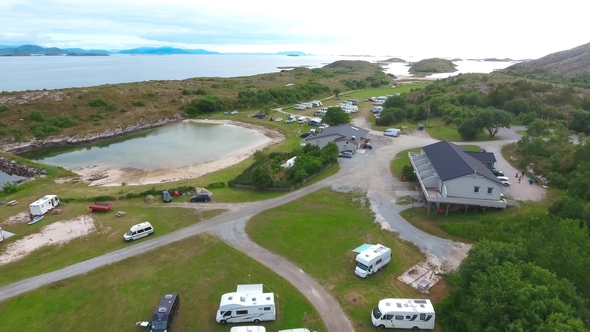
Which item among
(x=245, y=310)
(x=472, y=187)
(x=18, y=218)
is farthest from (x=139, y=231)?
(x=472, y=187)

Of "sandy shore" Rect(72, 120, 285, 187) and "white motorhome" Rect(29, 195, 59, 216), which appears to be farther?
"sandy shore" Rect(72, 120, 285, 187)

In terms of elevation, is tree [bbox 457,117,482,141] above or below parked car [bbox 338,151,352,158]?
above

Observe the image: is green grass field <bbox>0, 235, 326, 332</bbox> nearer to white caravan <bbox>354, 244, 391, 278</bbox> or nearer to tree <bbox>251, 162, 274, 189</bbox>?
white caravan <bbox>354, 244, 391, 278</bbox>

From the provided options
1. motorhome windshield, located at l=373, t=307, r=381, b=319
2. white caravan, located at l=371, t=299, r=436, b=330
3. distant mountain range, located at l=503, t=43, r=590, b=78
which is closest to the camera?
white caravan, located at l=371, t=299, r=436, b=330

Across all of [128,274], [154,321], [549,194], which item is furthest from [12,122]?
[549,194]

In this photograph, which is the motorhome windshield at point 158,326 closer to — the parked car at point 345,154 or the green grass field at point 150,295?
the green grass field at point 150,295

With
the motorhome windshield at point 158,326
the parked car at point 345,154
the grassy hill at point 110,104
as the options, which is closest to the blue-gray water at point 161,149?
the grassy hill at point 110,104

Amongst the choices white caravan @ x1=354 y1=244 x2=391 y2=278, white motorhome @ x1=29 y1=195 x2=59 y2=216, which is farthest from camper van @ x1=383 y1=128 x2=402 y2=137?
white motorhome @ x1=29 y1=195 x2=59 y2=216

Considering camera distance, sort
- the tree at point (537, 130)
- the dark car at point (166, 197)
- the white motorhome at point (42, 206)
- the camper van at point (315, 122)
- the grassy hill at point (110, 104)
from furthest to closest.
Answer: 1. the camper van at point (315, 122)
2. the grassy hill at point (110, 104)
3. the tree at point (537, 130)
4. the dark car at point (166, 197)
5. the white motorhome at point (42, 206)
